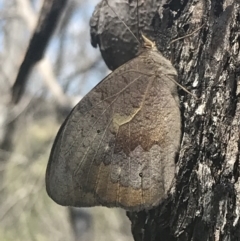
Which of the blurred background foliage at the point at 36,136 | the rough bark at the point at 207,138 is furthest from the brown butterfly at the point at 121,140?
the blurred background foliage at the point at 36,136

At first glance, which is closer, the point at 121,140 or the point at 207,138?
the point at 207,138

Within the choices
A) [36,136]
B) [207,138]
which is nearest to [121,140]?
[207,138]

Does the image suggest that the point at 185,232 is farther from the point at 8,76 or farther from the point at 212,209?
the point at 8,76

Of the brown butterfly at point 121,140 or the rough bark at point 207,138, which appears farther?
the brown butterfly at point 121,140

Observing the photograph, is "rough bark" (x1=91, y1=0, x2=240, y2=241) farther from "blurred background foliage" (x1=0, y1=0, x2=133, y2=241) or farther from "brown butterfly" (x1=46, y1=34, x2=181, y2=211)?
"blurred background foliage" (x1=0, y1=0, x2=133, y2=241)

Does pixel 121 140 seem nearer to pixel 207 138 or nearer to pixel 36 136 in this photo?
pixel 207 138

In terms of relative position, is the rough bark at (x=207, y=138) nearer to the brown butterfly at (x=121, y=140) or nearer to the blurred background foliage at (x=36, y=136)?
the brown butterfly at (x=121, y=140)
